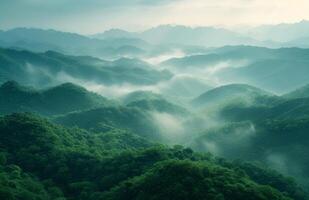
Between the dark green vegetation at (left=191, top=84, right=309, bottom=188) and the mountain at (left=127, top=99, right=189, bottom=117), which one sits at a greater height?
the mountain at (left=127, top=99, right=189, bottom=117)

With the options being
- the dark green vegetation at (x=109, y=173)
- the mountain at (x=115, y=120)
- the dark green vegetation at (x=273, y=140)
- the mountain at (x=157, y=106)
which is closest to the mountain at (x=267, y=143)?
the dark green vegetation at (x=273, y=140)

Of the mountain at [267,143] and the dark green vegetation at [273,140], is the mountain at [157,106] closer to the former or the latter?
the dark green vegetation at [273,140]

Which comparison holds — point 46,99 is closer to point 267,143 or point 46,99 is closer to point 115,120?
point 115,120

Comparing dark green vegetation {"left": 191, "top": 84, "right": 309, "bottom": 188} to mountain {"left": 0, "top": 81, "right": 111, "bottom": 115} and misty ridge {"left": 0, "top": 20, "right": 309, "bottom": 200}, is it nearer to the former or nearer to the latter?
misty ridge {"left": 0, "top": 20, "right": 309, "bottom": 200}

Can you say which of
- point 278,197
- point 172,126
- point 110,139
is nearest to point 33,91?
point 172,126

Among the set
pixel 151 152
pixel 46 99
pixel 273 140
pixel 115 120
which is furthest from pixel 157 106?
pixel 151 152

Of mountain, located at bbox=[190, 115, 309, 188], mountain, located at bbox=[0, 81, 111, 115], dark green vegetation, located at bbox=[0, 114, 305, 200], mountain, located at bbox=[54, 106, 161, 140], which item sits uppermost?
mountain, located at bbox=[0, 81, 111, 115]

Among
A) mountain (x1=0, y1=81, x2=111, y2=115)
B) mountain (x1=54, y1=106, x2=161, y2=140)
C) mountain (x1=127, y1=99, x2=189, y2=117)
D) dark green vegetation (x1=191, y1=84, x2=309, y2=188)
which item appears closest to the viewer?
dark green vegetation (x1=191, y1=84, x2=309, y2=188)

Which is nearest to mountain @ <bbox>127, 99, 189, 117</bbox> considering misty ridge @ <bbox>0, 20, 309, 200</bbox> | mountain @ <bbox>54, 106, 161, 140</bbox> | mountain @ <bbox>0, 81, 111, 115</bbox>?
misty ridge @ <bbox>0, 20, 309, 200</bbox>
